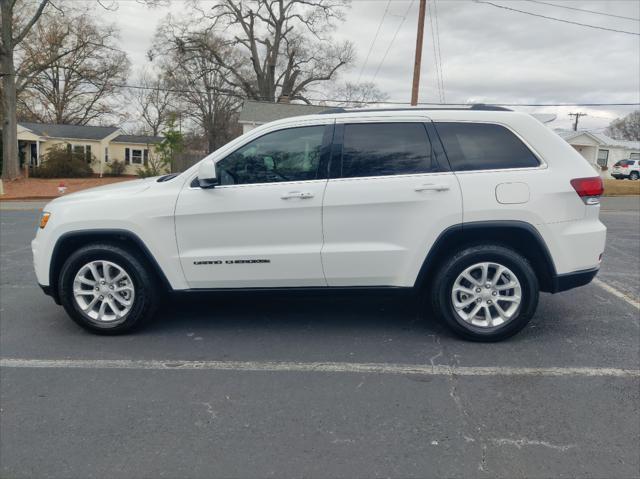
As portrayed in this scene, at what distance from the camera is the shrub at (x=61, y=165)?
34688mm

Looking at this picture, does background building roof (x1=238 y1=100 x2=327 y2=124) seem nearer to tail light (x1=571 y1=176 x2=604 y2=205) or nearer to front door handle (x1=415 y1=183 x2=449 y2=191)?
front door handle (x1=415 y1=183 x2=449 y2=191)

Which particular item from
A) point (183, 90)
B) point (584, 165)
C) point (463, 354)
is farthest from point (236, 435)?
point (183, 90)

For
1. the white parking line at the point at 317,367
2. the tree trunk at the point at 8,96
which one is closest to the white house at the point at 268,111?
the tree trunk at the point at 8,96

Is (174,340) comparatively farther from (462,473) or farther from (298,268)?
(462,473)

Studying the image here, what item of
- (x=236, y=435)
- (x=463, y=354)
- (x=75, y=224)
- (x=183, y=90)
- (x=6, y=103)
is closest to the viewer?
(x=236, y=435)

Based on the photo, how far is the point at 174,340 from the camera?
15.1 feet

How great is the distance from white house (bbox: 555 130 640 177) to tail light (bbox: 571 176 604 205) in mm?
48929

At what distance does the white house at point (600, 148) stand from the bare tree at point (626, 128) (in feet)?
83.0

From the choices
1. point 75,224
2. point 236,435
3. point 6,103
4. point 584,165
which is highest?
point 6,103

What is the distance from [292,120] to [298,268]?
1297mm

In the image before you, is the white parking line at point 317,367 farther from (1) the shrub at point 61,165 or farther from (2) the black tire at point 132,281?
(1) the shrub at point 61,165

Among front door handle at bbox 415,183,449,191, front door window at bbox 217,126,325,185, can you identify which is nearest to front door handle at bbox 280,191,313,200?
front door window at bbox 217,126,325,185

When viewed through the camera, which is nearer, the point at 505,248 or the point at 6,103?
the point at 505,248

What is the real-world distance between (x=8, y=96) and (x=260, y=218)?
97.6 ft
